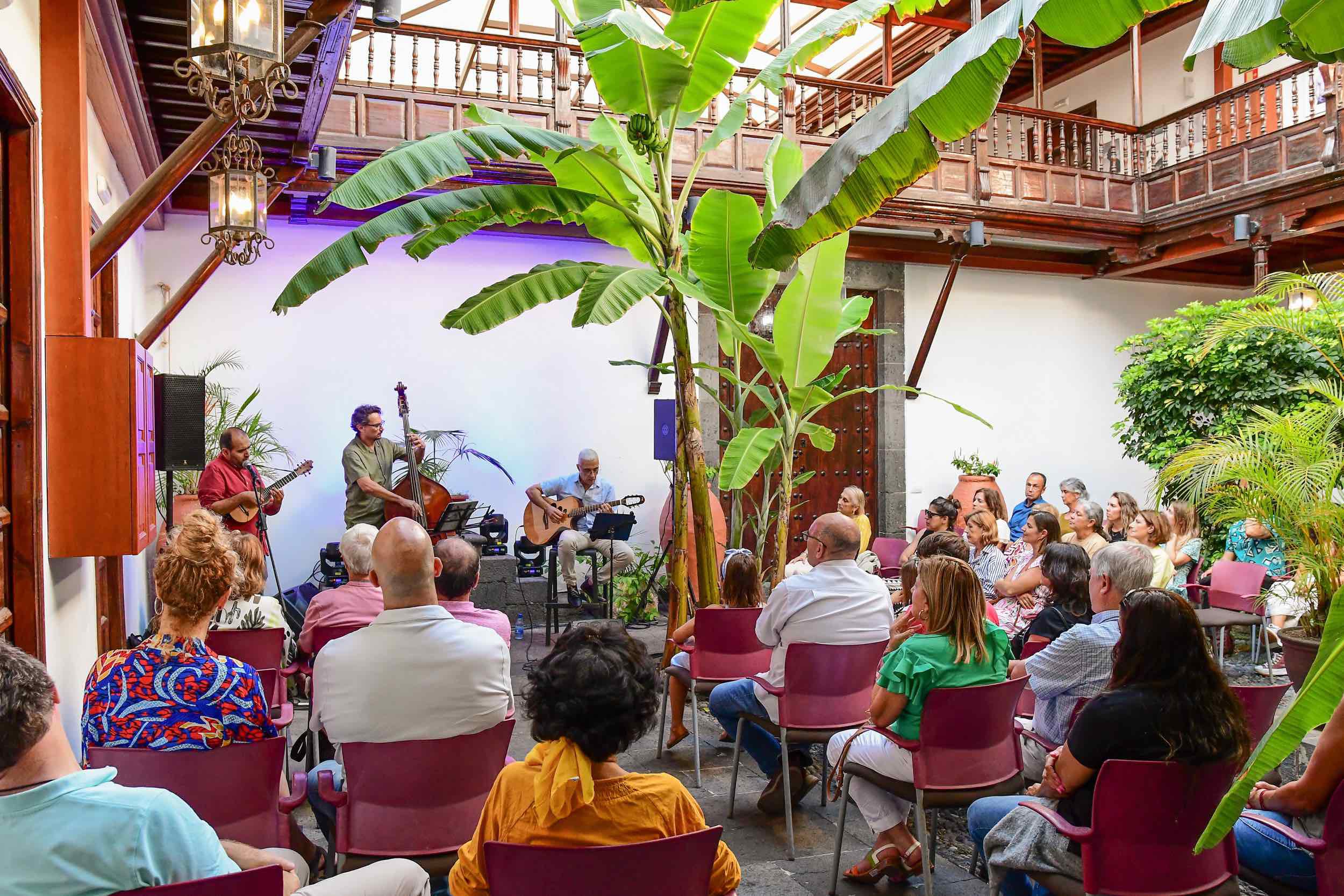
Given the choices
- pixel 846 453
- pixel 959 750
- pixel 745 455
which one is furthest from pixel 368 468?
pixel 959 750

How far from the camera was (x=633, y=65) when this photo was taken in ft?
13.6

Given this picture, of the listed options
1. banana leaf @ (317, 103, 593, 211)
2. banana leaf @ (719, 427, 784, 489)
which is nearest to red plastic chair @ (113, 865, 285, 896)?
banana leaf @ (317, 103, 593, 211)

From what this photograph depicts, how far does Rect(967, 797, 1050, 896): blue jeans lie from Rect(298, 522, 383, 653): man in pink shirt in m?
2.18

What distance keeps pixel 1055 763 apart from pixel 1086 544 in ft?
11.5

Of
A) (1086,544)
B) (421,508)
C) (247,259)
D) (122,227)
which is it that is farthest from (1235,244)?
(122,227)

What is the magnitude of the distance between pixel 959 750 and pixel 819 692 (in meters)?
0.72

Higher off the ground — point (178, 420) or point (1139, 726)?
point (178, 420)

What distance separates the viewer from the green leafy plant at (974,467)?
1103 cm

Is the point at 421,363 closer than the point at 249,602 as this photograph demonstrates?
No

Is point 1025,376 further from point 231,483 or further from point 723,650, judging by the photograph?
point 231,483

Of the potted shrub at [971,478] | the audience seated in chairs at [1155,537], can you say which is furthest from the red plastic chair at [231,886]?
the potted shrub at [971,478]

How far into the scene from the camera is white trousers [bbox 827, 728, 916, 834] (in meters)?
3.25

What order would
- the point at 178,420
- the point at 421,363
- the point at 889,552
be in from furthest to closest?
the point at 421,363
the point at 889,552
the point at 178,420

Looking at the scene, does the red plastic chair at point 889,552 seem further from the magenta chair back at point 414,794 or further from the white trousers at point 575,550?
the magenta chair back at point 414,794
